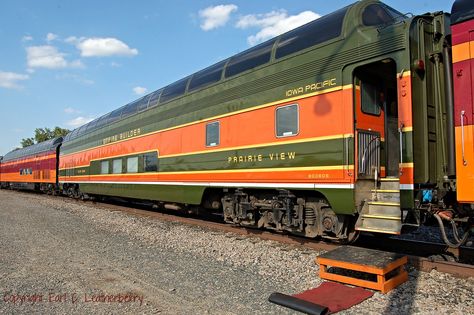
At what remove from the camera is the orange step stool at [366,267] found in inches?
194

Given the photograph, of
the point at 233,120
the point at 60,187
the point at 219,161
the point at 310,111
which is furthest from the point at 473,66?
the point at 60,187

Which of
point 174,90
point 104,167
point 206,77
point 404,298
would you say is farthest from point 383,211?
point 104,167

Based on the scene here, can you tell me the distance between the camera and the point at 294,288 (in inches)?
206

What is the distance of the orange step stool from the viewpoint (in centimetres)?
492

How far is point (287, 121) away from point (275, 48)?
1694 millimetres

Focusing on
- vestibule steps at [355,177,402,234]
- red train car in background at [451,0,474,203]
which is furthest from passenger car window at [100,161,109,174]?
red train car in background at [451,0,474,203]

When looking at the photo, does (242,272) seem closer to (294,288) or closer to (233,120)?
(294,288)

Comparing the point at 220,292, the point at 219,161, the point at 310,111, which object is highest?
the point at 310,111

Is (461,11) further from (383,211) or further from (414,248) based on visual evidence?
(414,248)

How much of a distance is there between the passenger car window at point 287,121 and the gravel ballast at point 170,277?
2202mm

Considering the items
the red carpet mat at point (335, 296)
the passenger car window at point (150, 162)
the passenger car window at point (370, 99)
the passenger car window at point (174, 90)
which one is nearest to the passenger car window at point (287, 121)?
the passenger car window at point (370, 99)

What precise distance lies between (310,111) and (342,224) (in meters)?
2.07

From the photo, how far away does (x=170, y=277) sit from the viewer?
19.0 ft

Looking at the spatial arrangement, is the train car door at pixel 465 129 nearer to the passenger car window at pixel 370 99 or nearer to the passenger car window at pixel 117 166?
the passenger car window at pixel 370 99
